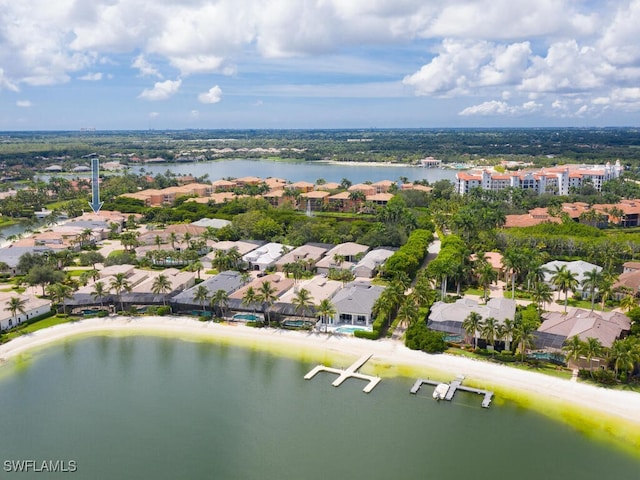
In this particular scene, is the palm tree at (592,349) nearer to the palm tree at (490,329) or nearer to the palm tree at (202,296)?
the palm tree at (490,329)

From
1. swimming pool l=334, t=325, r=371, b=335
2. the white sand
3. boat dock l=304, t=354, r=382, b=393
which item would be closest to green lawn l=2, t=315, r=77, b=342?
the white sand

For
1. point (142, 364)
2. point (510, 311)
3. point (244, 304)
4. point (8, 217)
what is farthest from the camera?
point (8, 217)

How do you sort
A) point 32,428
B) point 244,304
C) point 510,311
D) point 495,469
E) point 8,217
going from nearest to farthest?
point 495,469 < point 32,428 < point 510,311 < point 244,304 < point 8,217

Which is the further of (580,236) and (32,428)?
(580,236)

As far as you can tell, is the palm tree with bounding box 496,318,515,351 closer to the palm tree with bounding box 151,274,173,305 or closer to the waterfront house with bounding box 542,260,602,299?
the waterfront house with bounding box 542,260,602,299

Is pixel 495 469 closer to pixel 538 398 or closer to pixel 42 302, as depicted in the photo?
pixel 538 398

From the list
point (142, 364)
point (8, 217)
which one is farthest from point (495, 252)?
point (8, 217)
